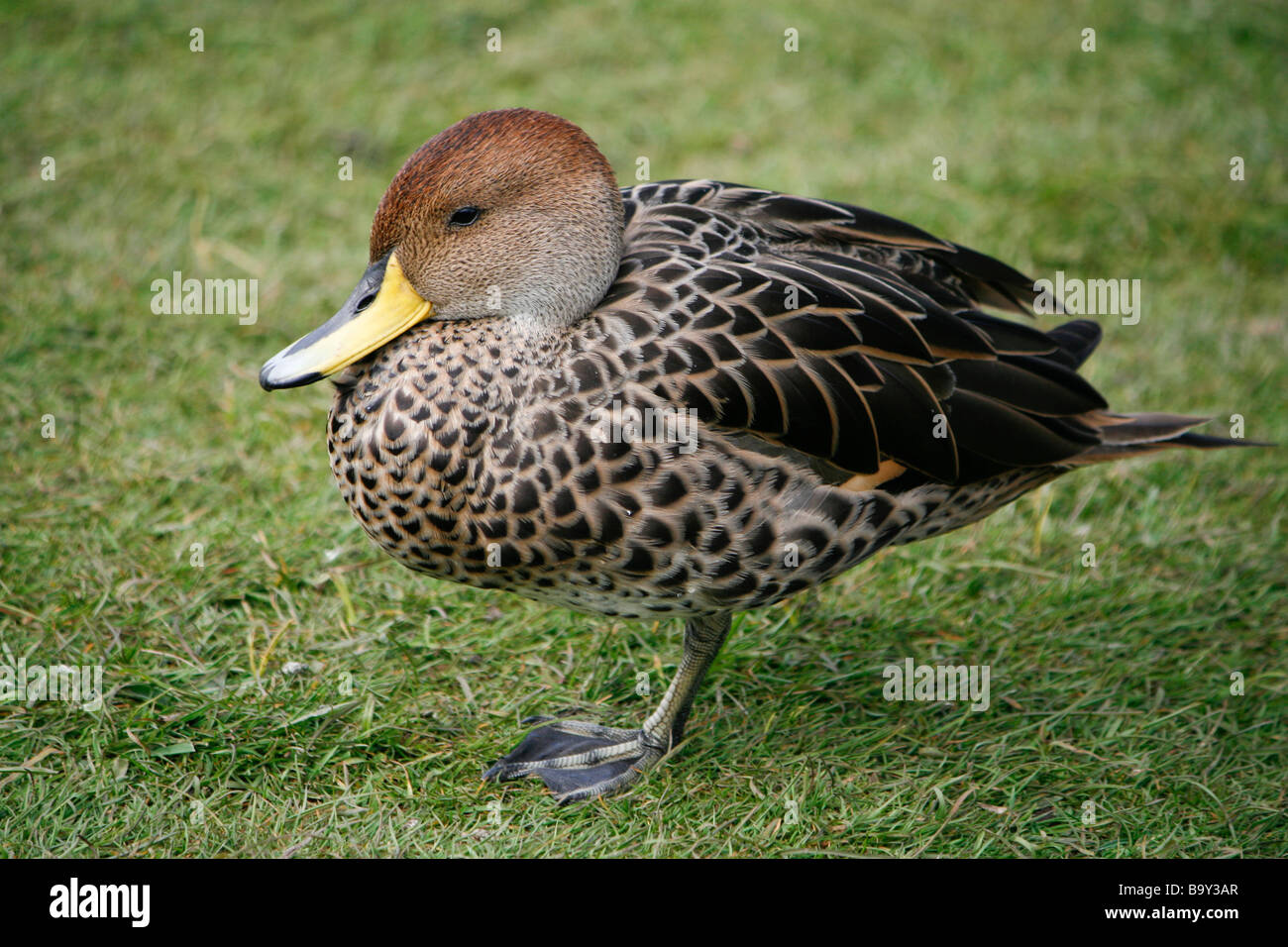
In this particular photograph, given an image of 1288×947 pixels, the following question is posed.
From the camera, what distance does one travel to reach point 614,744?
312cm

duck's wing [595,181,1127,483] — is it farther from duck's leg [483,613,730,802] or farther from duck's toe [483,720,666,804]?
duck's toe [483,720,666,804]

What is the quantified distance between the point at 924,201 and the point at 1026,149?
0.84 meters

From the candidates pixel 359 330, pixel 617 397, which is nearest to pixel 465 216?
pixel 359 330

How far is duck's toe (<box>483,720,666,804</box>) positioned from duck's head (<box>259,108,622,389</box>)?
107 cm

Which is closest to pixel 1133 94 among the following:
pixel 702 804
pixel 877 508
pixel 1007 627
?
pixel 1007 627

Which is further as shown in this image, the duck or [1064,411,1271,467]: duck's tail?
[1064,411,1271,467]: duck's tail

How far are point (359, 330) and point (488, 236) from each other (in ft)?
1.19

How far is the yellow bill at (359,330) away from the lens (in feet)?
8.72

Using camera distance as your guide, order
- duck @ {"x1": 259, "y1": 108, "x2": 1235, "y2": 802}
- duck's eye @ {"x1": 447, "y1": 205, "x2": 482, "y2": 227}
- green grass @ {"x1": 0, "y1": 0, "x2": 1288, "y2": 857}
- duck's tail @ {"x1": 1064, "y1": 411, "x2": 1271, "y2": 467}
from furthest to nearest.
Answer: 1. duck's tail @ {"x1": 1064, "y1": 411, "x2": 1271, "y2": 467}
2. green grass @ {"x1": 0, "y1": 0, "x2": 1288, "y2": 857}
3. duck's eye @ {"x1": 447, "y1": 205, "x2": 482, "y2": 227}
4. duck @ {"x1": 259, "y1": 108, "x2": 1235, "y2": 802}

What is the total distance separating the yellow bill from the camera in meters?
2.66

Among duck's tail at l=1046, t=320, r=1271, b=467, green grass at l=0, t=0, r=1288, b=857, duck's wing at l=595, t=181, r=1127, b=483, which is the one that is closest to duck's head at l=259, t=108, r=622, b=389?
duck's wing at l=595, t=181, r=1127, b=483

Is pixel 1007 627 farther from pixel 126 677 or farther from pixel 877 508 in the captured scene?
pixel 126 677

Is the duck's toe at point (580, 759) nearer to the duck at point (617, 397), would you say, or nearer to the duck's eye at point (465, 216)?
the duck at point (617, 397)

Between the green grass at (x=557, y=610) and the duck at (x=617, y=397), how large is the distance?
51 cm
